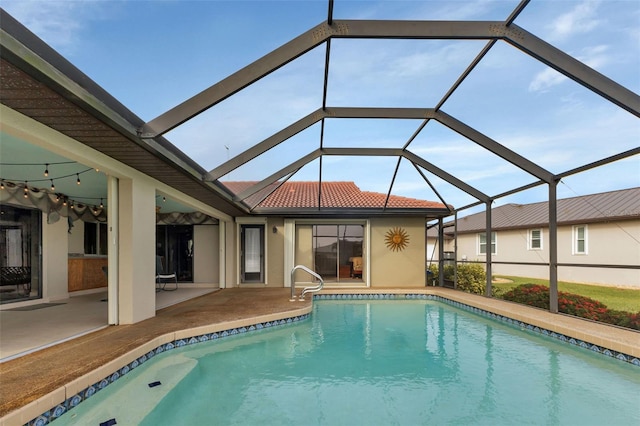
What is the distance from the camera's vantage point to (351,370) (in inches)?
168

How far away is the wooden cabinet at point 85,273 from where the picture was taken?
29.2 feet

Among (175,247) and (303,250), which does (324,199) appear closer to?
(303,250)

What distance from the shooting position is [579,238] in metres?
11.1

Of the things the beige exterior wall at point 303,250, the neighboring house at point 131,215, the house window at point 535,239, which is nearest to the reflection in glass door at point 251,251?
the neighboring house at point 131,215

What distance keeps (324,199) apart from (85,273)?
6.97 metres

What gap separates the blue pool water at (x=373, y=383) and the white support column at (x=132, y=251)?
111 cm

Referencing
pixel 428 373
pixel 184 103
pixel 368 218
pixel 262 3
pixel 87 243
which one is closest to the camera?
pixel 184 103

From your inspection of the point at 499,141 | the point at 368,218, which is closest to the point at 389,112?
the point at 499,141

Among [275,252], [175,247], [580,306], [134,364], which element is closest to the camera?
[134,364]

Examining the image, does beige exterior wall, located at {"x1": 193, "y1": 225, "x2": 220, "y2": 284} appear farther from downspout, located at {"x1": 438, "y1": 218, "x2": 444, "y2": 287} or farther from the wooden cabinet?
downspout, located at {"x1": 438, "y1": 218, "x2": 444, "y2": 287}

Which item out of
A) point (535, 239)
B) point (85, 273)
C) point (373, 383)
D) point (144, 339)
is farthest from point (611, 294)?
point (85, 273)

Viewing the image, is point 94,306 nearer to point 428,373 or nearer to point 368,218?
point 428,373

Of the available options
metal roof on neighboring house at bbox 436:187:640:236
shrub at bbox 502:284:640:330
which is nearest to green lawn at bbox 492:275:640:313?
shrub at bbox 502:284:640:330

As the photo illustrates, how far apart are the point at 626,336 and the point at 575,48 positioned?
383cm
